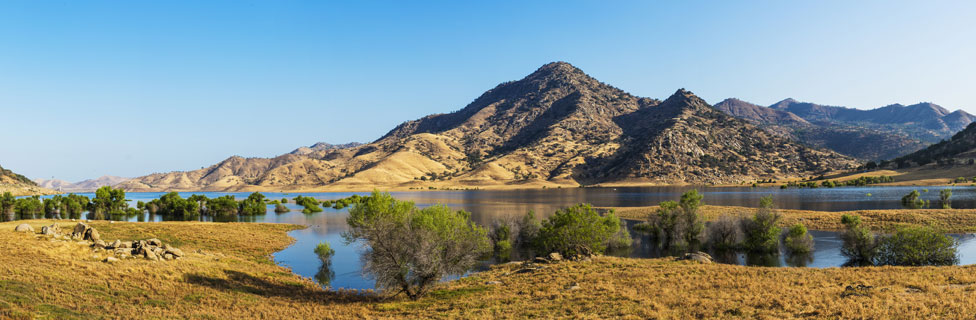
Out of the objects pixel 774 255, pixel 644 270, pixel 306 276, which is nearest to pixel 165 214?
pixel 306 276

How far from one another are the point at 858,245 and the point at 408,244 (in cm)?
4718

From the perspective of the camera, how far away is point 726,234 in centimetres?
5806

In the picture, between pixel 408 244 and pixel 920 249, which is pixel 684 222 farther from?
pixel 408 244

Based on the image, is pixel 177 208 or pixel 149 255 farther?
pixel 177 208

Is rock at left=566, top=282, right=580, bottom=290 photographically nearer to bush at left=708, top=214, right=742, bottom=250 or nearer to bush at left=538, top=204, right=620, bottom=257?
bush at left=538, top=204, right=620, bottom=257

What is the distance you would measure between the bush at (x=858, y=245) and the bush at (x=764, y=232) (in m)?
6.50

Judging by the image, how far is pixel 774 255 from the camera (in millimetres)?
51500

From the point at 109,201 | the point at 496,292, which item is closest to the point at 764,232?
the point at 496,292

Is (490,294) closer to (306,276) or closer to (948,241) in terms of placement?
(306,276)

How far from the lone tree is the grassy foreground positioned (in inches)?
67.1

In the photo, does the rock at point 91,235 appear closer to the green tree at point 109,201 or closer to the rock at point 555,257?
the rock at point 555,257

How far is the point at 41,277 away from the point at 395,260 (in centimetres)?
2100

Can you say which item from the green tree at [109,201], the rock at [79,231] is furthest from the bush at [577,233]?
the green tree at [109,201]

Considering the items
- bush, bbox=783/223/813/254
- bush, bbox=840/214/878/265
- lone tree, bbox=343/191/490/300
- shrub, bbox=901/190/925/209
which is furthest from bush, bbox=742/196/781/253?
shrub, bbox=901/190/925/209
